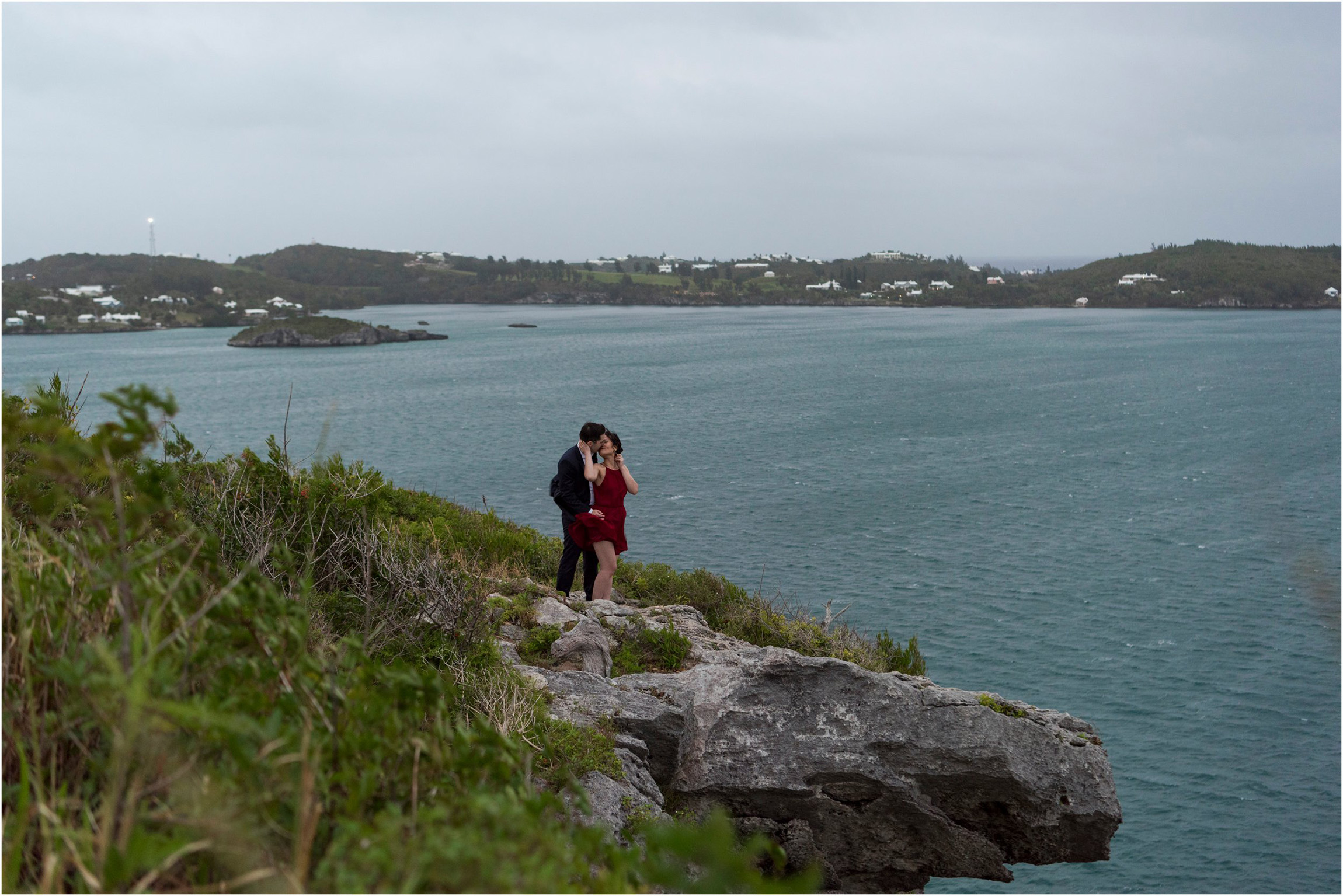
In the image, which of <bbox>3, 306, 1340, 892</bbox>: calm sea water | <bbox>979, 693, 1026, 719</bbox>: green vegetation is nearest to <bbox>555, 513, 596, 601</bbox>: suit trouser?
<bbox>3, 306, 1340, 892</bbox>: calm sea water

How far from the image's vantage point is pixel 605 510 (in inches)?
406

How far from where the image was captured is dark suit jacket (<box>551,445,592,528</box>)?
10.2 meters

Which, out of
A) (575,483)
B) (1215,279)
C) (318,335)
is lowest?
(575,483)

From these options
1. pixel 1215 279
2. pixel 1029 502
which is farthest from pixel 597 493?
pixel 1215 279

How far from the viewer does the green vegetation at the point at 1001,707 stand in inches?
352

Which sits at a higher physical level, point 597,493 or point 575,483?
point 575,483

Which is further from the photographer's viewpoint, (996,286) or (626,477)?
(996,286)

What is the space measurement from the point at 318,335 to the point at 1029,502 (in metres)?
99.4

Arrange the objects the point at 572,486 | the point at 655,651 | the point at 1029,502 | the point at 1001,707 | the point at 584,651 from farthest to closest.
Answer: the point at 1029,502
the point at 572,486
the point at 655,651
the point at 1001,707
the point at 584,651

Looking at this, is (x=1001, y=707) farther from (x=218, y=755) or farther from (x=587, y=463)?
(x=218, y=755)

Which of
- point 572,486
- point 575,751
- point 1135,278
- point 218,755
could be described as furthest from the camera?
point 1135,278

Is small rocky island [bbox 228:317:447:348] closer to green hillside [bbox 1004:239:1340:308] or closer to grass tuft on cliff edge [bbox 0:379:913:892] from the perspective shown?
grass tuft on cliff edge [bbox 0:379:913:892]

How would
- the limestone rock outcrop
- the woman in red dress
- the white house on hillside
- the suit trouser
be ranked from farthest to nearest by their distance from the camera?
the white house on hillside → the suit trouser → the woman in red dress → the limestone rock outcrop

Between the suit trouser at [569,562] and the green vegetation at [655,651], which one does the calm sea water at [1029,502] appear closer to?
the suit trouser at [569,562]
